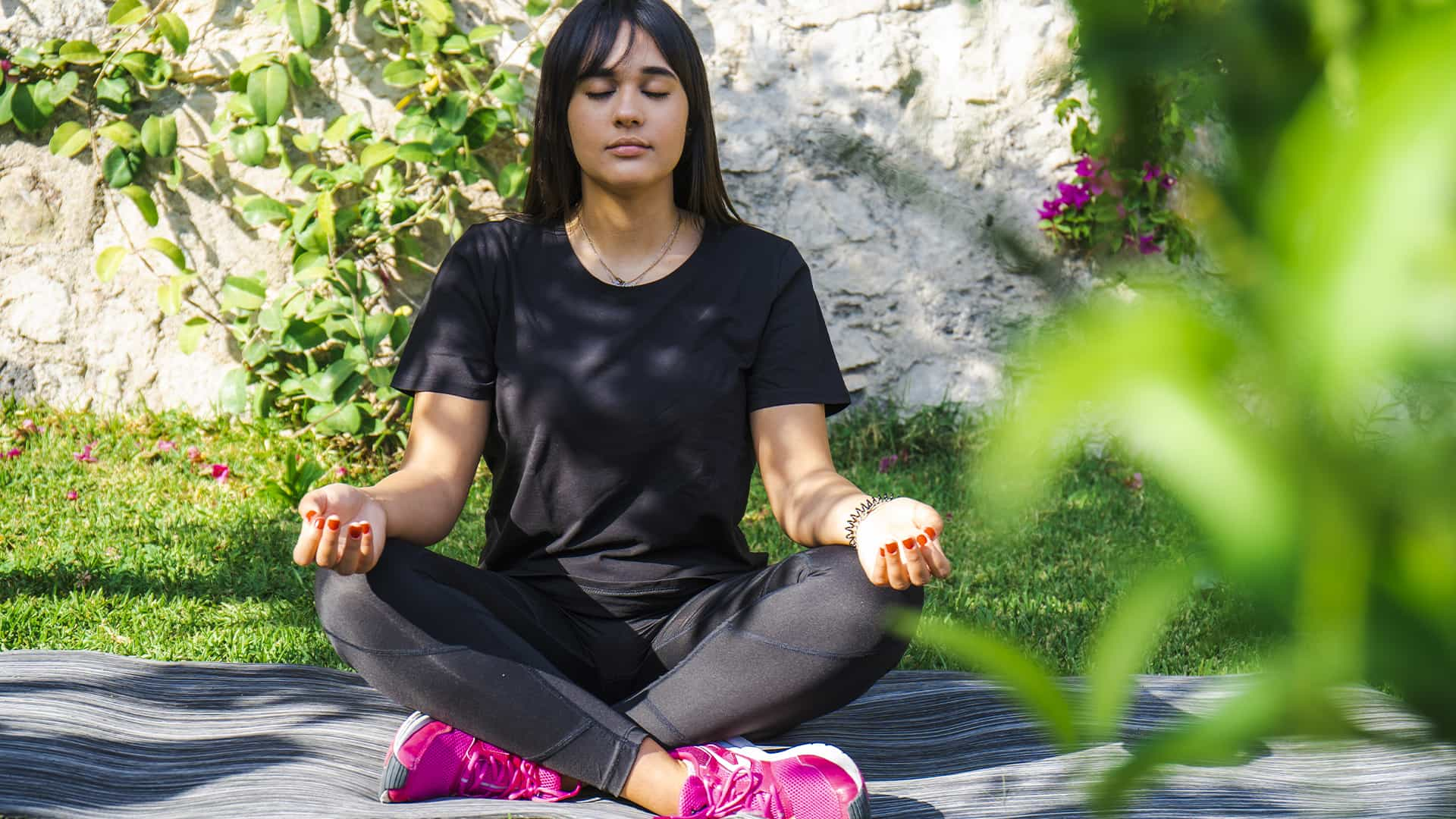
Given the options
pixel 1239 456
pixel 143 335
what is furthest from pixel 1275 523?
pixel 143 335

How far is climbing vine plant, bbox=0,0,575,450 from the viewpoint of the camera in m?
3.90

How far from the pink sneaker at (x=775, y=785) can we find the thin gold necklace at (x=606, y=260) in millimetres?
878

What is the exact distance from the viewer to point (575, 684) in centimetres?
199

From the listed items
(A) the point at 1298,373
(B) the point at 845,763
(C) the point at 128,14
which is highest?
(C) the point at 128,14

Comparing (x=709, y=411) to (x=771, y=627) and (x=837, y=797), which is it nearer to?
(x=771, y=627)

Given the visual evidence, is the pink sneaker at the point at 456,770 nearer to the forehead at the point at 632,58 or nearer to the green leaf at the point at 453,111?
the forehead at the point at 632,58

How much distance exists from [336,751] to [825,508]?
0.94m

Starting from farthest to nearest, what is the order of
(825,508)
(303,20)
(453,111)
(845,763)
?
(453,111) → (303,20) → (825,508) → (845,763)

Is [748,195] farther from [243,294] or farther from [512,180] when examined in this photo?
[243,294]

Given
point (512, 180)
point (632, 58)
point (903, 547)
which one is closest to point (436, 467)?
point (632, 58)

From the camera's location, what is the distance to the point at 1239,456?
23cm

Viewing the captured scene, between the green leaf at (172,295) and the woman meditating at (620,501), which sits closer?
the woman meditating at (620,501)

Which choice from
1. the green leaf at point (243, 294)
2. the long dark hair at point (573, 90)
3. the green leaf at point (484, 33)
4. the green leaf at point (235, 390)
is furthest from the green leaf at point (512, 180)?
the long dark hair at point (573, 90)

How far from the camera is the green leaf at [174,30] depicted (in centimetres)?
382
